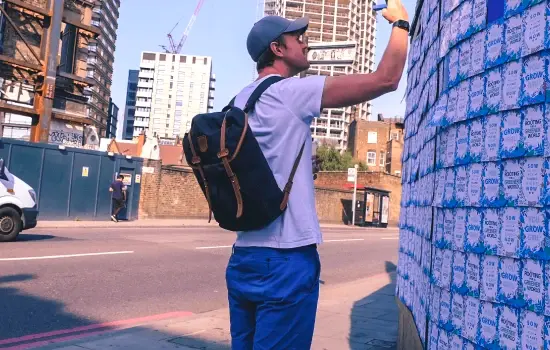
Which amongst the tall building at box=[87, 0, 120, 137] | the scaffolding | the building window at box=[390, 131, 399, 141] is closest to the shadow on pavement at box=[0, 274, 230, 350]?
the scaffolding

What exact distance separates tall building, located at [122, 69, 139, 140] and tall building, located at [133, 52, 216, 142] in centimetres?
1628

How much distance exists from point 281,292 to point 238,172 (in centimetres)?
45

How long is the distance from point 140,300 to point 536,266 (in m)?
5.81

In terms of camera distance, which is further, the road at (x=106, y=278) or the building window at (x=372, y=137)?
the building window at (x=372, y=137)

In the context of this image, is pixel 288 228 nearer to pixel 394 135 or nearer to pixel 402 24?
pixel 402 24

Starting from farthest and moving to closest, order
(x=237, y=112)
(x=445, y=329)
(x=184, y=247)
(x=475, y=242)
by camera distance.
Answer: (x=184, y=247), (x=445, y=329), (x=475, y=242), (x=237, y=112)

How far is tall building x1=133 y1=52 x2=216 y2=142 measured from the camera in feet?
546

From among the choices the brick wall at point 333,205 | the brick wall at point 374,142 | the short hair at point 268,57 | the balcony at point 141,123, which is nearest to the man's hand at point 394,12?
the short hair at point 268,57

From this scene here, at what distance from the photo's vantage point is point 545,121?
2.06 m

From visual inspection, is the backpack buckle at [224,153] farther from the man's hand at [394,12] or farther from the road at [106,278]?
the road at [106,278]

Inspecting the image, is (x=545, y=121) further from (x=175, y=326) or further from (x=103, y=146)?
(x=103, y=146)

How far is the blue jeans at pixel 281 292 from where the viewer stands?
76.2 inches

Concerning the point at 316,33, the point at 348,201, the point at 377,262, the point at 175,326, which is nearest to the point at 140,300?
the point at 175,326

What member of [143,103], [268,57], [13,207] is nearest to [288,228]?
[268,57]
